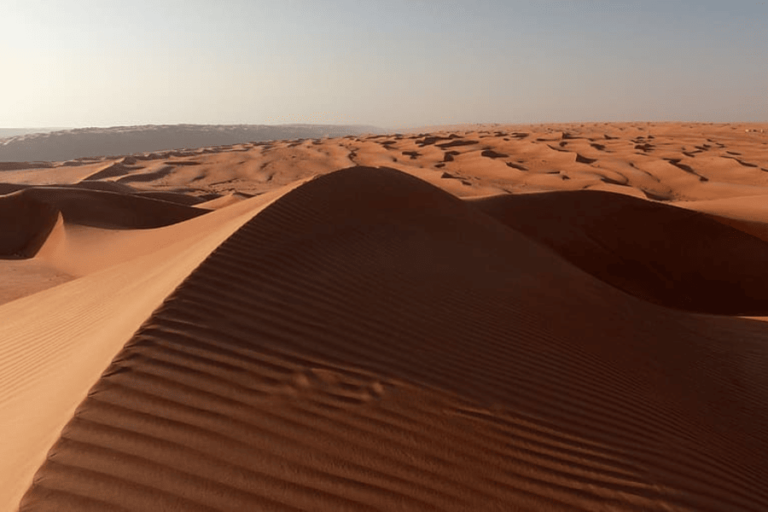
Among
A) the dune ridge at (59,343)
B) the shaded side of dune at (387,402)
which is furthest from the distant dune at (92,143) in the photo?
the shaded side of dune at (387,402)

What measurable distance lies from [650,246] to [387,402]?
789 centimetres

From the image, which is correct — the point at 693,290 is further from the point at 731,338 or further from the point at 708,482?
the point at 708,482

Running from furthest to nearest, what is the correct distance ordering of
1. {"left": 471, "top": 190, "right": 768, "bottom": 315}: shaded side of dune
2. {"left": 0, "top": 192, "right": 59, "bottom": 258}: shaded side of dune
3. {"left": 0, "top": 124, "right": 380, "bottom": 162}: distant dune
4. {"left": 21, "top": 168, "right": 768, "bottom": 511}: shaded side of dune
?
{"left": 0, "top": 124, "right": 380, "bottom": 162}: distant dune, {"left": 0, "top": 192, "right": 59, "bottom": 258}: shaded side of dune, {"left": 471, "top": 190, "right": 768, "bottom": 315}: shaded side of dune, {"left": 21, "top": 168, "right": 768, "bottom": 511}: shaded side of dune

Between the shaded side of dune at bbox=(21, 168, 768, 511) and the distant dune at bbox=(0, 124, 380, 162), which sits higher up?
the shaded side of dune at bbox=(21, 168, 768, 511)

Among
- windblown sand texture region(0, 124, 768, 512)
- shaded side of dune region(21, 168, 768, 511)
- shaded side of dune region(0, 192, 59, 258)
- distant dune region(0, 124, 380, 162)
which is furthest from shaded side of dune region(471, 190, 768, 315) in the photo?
distant dune region(0, 124, 380, 162)

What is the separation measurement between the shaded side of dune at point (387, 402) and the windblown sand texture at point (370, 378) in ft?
0.04

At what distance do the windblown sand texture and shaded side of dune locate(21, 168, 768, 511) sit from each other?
12 millimetres

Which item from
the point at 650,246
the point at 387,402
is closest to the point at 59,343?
the point at 387,402

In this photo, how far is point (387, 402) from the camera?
270cm

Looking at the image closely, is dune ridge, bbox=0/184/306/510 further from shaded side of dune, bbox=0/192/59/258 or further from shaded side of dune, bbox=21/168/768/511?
shaded side of dune, bbox=0/192/59/258

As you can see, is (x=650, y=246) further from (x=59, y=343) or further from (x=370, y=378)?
(x=59, y=343)

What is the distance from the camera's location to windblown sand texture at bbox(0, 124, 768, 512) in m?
2.17

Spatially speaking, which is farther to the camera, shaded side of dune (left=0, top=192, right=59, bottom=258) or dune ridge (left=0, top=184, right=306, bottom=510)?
shaded side of dune (left=0, top=192, right=59, bottom=258)

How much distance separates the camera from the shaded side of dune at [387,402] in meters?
2.14
